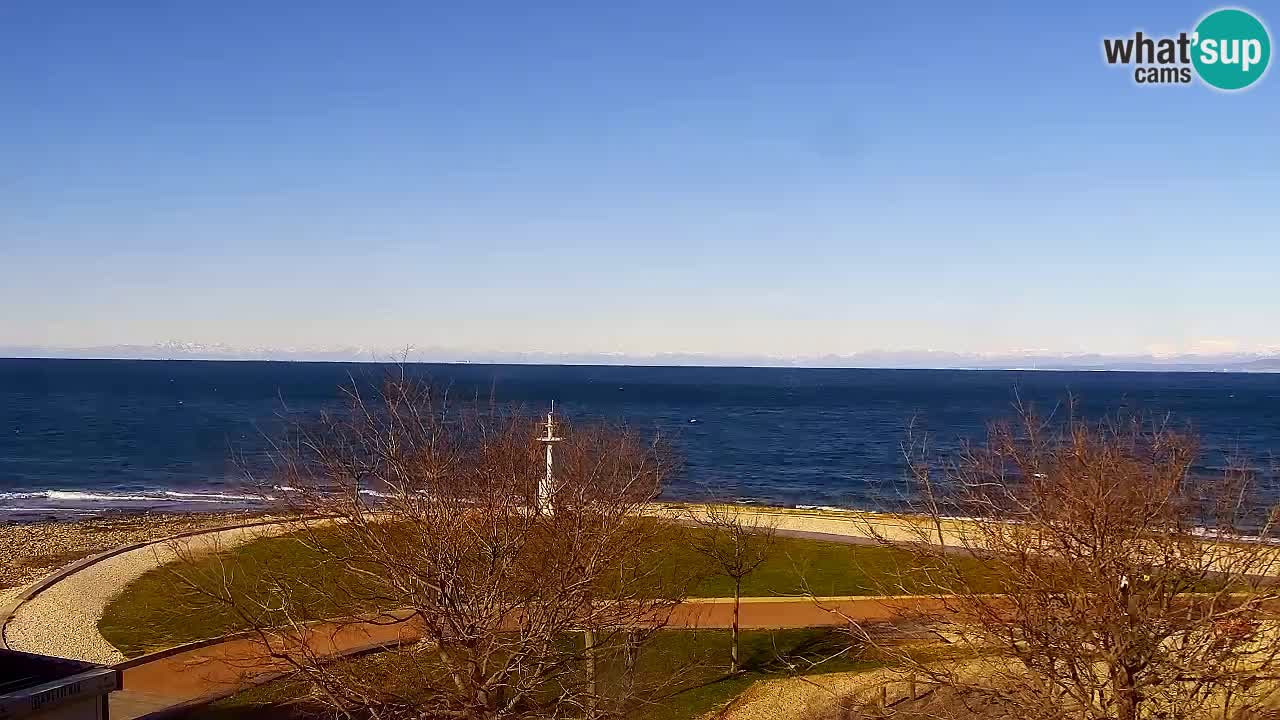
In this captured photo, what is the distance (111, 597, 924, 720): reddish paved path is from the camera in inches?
678

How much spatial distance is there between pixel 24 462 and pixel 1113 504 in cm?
7681

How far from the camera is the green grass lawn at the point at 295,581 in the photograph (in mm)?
21969

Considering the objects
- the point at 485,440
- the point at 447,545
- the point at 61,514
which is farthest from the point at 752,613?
the point at 61,514

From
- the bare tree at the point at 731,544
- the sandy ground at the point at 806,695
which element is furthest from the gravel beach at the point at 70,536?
the sandy ground at the point at 806,695

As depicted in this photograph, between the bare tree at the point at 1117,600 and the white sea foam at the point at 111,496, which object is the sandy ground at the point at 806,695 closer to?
the bare tree at the point at 1117,600

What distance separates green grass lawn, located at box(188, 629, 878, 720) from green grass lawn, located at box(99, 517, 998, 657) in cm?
162

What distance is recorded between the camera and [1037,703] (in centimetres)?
944

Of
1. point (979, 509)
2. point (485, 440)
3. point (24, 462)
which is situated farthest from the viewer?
point (24, 462)

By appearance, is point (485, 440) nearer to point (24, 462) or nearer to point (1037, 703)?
point (1037, 703)

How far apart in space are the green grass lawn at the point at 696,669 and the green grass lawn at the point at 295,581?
1621 millimetres

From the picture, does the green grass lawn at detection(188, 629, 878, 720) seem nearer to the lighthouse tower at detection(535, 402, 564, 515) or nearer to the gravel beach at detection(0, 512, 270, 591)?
the lighthouse tower at detection(535, 402, 564, 515)

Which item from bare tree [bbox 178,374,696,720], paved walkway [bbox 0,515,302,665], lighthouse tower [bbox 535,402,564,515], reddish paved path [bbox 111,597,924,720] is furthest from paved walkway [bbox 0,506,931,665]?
lighthouse tower [bbox 535,402,564,515]

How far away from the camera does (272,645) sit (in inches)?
701

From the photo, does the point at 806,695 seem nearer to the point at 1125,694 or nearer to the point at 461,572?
the point at 461,572
